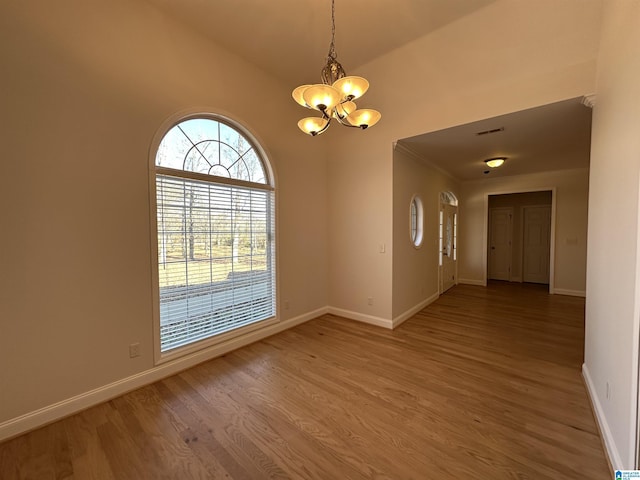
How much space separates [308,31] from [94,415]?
391cm

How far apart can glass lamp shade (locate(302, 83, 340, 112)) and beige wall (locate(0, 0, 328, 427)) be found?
164 centimetres

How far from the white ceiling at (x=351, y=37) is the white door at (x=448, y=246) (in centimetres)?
215

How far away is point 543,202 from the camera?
6.52 m

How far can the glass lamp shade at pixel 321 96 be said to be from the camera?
5.23 ft

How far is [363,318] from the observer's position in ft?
12.7

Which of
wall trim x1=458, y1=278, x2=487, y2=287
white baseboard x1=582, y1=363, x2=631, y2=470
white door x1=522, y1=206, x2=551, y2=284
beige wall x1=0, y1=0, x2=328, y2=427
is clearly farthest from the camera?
white door x1=522, y1=206, x2=551, y2=284

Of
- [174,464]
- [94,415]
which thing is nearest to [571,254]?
[174,464]

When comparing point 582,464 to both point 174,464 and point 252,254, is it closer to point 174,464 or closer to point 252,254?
point 174,464

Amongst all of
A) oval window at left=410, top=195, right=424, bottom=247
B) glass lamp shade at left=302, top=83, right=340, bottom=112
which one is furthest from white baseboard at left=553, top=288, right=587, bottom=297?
glass lamp shade at left=302, top=83, right=340, bottom=112

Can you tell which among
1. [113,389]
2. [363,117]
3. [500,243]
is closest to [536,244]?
[500,243]

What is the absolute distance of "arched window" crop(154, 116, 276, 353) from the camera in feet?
8.20

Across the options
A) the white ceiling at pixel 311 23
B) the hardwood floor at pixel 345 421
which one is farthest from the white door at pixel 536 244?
the white ceiling at pixel 311 23

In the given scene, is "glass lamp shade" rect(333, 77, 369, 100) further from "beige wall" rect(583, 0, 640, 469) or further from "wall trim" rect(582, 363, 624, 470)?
"wall trim" rect(582, 363, 624, 470)

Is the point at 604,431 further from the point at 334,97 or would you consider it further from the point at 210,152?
the point at 210,152
